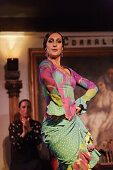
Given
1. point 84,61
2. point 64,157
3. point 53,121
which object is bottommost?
point 64,157

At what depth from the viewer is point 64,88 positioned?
2504mm

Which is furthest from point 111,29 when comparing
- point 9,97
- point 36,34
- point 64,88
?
point 64,88

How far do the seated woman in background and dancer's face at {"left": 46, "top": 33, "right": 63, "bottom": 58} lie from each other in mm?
2219

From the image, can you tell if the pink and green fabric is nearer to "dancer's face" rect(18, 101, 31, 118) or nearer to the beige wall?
"dancer's face" rect(18, 101, 31, 118)

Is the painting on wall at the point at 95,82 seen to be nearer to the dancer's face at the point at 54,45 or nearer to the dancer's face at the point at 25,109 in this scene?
the dancer's face at the point at 25,109

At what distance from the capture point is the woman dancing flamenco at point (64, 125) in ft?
7.54

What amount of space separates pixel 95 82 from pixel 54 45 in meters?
3.41

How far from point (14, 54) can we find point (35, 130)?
70.2 inches

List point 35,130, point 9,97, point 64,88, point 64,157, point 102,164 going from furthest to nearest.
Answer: point 9,97, point 102,164, point 35,130, point 64,88, point 64,157

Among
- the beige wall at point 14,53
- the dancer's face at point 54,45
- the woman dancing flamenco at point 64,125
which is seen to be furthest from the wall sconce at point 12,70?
the woman dancing flamenco at point 64,125

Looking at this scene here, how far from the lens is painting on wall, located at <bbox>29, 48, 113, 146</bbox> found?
5812mm

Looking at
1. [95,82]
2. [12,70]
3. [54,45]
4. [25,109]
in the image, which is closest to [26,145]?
[25,109]

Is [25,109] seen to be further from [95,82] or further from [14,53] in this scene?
[95,82]

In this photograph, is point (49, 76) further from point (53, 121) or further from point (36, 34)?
point (36, 34)
